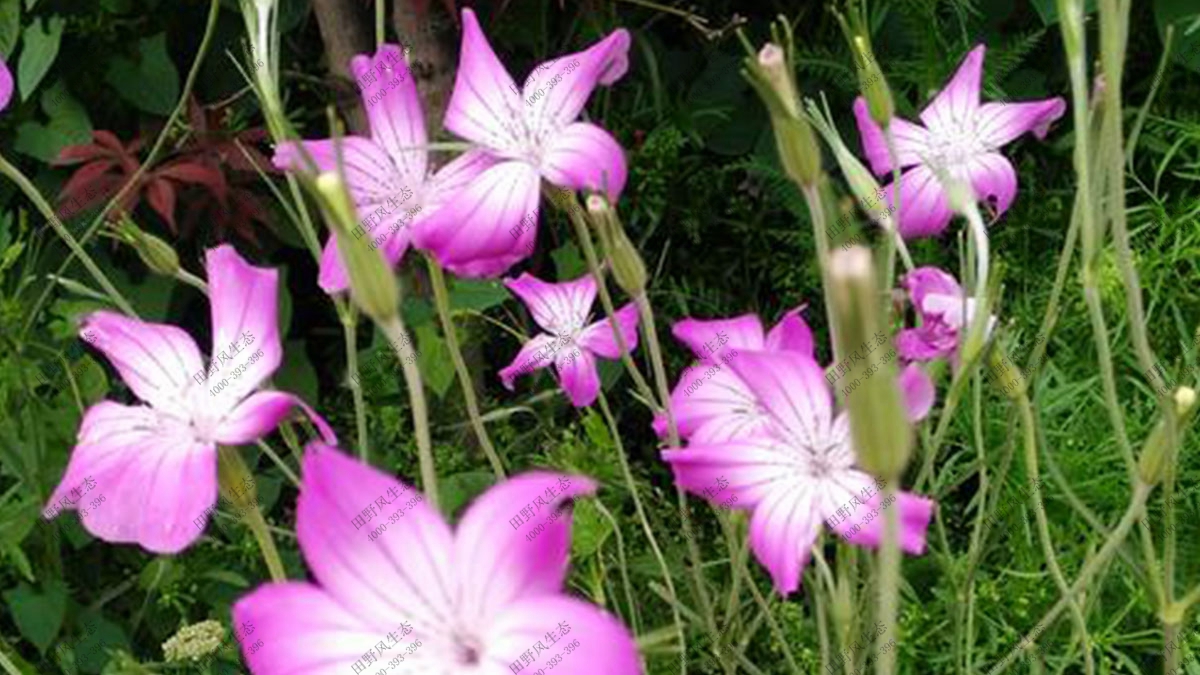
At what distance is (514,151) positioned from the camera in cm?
67

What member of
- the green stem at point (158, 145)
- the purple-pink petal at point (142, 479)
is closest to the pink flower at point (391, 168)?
the purple-pink petal at point (142, 479)

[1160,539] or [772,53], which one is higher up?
[772,53]

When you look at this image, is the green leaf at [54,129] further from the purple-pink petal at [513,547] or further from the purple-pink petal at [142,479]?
the purple-pink petal at [513,547]

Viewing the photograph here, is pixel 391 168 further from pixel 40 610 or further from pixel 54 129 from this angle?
pixel 54 129

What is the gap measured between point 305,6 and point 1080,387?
0.75 metres

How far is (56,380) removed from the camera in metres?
1.36

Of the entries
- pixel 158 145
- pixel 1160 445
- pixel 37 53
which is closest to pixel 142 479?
pixel 1160 445

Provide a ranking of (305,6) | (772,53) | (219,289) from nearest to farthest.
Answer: (772,53), (219,289), (305,6)

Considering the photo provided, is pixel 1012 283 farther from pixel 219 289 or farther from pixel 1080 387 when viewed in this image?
pixel 219 289

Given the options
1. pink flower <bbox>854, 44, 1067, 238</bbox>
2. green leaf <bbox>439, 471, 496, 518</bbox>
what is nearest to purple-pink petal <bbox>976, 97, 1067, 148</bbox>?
pink flower <bbox>854, 44, 1067, 238</bbox>

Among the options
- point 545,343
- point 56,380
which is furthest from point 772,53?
point 56,380

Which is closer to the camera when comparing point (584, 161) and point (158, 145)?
point (584, 161)

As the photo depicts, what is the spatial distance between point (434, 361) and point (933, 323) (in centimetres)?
59

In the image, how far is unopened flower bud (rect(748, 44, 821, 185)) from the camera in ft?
1.74
